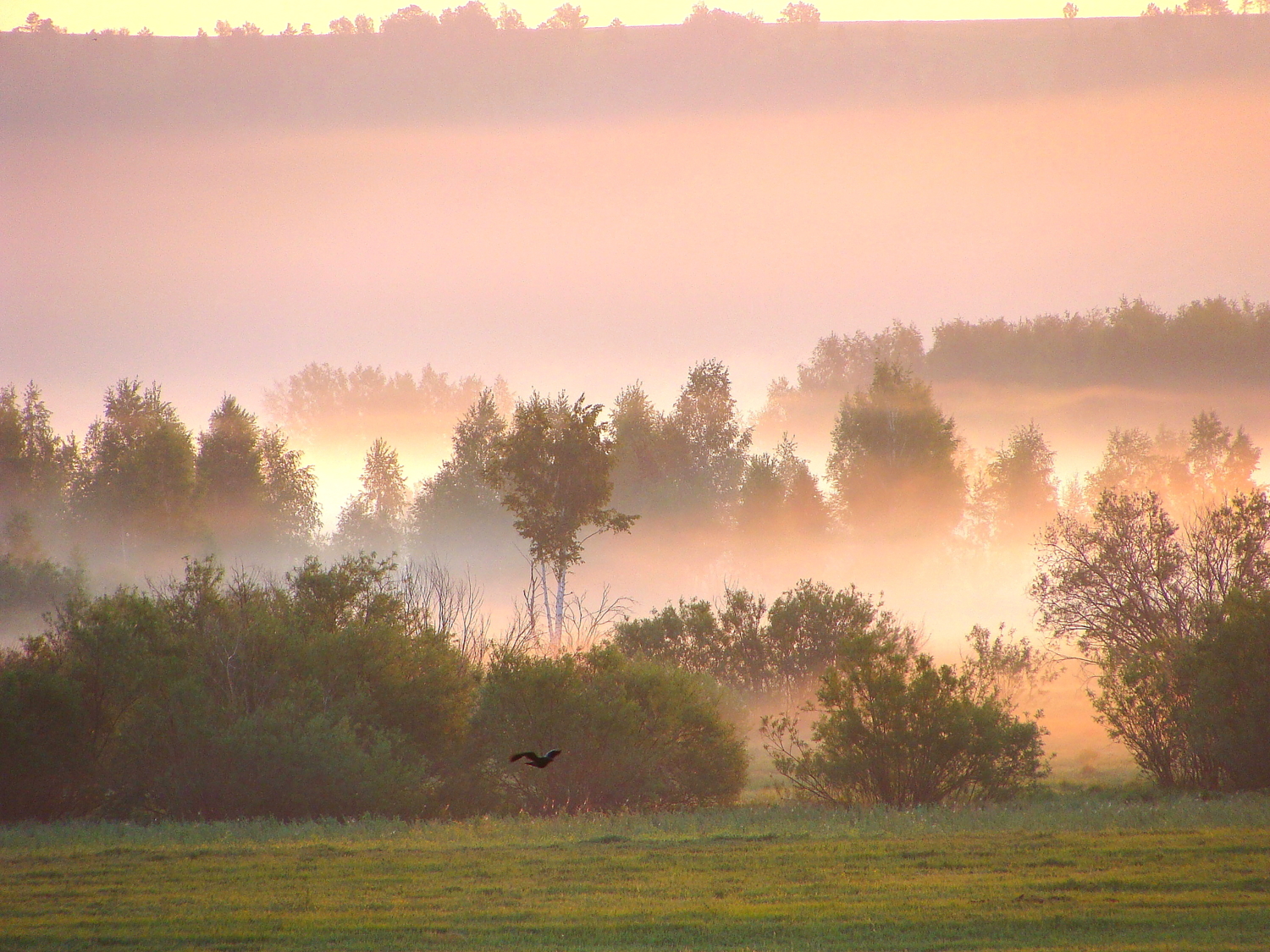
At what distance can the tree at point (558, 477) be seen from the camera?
125 ft

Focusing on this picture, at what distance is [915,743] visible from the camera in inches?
827

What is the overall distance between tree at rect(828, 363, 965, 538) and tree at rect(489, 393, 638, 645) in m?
26.5

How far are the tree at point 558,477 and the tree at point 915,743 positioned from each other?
17.4 m

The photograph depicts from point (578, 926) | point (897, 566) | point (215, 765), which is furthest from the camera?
point (897, 566)

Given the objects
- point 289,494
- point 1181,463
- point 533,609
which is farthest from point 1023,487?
point 289,494

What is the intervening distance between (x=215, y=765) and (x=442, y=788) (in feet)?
14.7

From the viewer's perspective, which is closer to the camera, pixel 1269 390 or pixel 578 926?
pixel 578 926

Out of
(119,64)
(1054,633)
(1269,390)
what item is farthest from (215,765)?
(119,64)

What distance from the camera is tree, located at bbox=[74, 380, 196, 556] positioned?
6166cm

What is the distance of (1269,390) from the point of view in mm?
70375

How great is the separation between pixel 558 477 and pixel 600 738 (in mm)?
16678

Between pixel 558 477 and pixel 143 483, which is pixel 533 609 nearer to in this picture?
pixel 558 477

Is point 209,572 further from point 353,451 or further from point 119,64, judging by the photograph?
point 119,64

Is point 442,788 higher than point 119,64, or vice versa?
point 119,64
